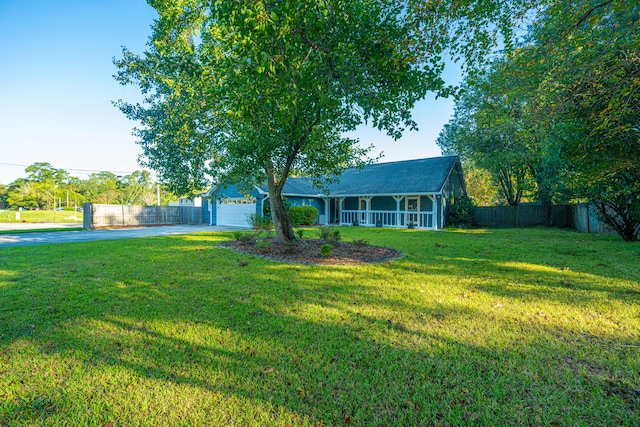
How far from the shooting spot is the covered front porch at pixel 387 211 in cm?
1788

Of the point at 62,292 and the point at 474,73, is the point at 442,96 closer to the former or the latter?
the point at 474,73

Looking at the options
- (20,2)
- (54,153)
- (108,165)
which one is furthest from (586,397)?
(54,153)

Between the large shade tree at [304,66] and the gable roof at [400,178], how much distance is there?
9917 millimetres

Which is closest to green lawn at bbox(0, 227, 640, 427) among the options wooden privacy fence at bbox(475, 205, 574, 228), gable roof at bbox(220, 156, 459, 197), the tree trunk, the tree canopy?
the tree canopy

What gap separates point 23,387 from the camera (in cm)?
223

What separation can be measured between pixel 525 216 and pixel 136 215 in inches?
1152

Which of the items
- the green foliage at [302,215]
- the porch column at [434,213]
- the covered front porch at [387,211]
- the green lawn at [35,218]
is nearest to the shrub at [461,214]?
the covered front porch at [387,211]

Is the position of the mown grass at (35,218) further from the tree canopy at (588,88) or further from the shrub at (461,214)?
the tree canopy at (588,88)

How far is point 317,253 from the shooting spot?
793 cm

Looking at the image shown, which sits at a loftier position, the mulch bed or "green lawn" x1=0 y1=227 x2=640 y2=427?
the mulch bed

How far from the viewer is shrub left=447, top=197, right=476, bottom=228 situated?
58.5 feet

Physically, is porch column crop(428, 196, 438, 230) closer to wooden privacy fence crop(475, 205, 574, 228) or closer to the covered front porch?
the covered front porch

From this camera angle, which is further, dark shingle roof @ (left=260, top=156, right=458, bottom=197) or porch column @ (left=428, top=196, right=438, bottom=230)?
dark shingle roof @ (left=260, top=156, right=458, bottom=197)

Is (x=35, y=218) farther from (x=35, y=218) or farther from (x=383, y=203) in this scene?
(x=383, y=203)
